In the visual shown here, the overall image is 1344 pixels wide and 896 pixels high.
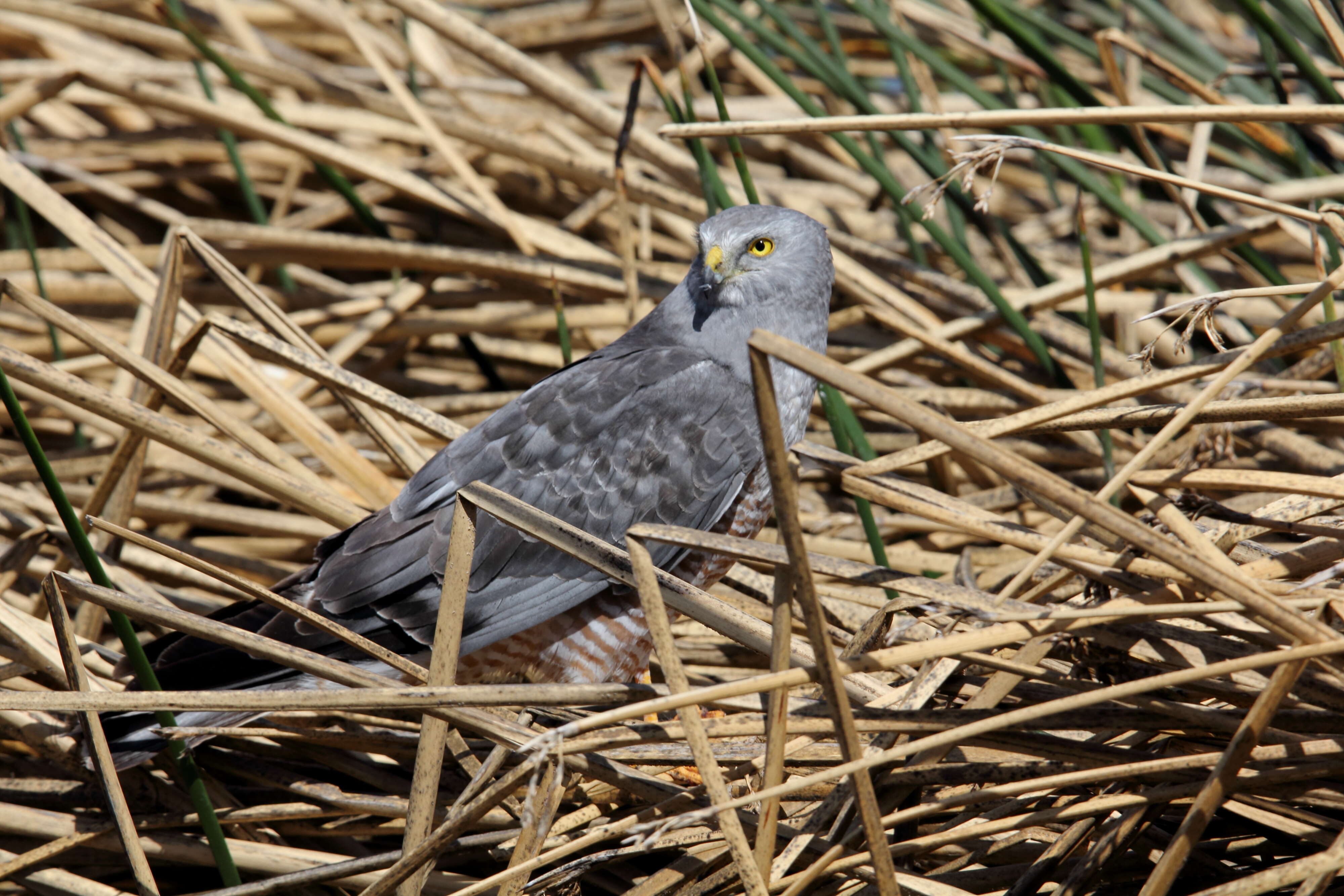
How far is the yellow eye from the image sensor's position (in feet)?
10.6

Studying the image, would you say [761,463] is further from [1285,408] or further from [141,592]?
[141,592]

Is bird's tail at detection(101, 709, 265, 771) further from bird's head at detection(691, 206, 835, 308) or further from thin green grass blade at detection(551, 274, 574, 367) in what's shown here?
bird's head at detection(691, 206, 835, 308)

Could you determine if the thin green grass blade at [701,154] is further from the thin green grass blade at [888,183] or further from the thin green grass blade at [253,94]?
the thin green grass blade at [253,94]

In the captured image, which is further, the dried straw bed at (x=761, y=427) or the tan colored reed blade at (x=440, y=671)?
the tan colored reed blade at (x=440, y=671)

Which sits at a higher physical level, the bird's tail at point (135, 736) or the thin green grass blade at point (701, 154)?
the thin green grass blade at point (701, 154)

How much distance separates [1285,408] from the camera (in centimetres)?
224

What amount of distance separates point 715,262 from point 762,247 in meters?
0.16

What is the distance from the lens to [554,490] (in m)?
3.13

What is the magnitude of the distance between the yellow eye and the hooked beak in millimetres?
96

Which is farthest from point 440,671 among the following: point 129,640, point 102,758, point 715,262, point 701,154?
point 701,154

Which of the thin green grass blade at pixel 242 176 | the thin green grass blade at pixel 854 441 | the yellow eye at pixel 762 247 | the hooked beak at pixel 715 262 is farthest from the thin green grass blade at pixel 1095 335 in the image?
the thin green grass blade at pixel 242 176

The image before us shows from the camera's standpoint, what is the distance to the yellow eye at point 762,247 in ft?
10.6

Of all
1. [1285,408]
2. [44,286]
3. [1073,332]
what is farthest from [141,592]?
[1073,332]

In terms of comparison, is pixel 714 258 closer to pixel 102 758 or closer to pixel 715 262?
pixel 715 262
